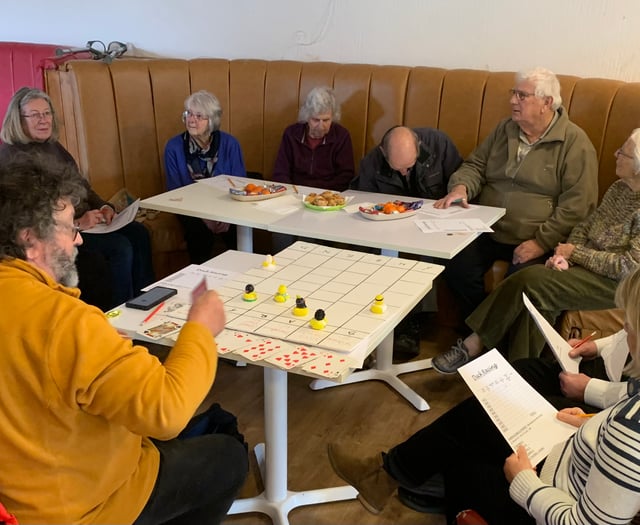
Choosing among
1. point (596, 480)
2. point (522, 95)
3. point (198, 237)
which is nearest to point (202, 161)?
point (198, 237)

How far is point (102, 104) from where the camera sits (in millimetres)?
3574

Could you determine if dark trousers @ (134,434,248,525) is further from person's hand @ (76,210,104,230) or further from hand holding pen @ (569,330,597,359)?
person's hand @ (76,210,104,230)

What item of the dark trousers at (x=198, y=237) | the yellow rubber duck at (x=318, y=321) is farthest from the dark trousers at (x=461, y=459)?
the dark trousers at (x=198, y=237)

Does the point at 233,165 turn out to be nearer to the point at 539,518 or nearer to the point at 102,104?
the point at 102,104

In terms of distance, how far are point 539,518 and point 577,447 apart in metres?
0.15

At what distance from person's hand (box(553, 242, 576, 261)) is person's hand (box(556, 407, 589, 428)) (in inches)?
42.9

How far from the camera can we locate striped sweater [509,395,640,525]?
1.04 meters

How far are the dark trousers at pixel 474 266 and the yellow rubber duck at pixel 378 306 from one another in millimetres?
1209

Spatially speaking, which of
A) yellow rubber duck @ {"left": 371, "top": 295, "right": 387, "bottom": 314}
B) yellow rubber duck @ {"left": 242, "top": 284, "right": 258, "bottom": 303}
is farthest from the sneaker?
yellow rubber duck @ {"left": 242, "top": 284, "right": 258, "bottom": 303}

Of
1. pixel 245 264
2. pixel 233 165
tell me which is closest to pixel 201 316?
pixel 245 264

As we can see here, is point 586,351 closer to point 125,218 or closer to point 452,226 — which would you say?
point 452,226

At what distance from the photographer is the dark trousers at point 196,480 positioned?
1.41 m

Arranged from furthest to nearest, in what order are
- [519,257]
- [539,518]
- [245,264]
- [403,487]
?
1. [519,257]
2. [245,264]
3. [403,487]
4. [539,518]

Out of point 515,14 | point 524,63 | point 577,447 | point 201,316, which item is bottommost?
point 577,447
